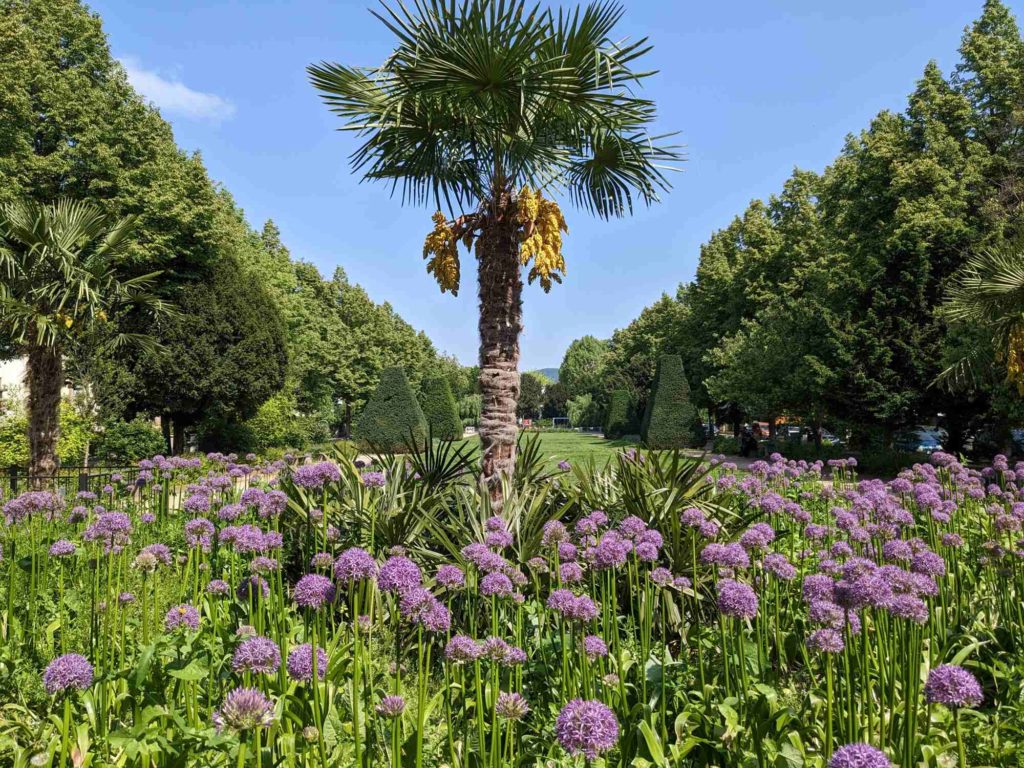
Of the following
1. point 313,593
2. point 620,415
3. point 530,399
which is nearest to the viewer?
point 313,593

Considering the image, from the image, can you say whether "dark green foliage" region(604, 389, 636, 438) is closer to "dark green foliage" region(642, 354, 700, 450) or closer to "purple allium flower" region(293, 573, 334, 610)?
"dark green foliage" region(642, 354, 700, 450)

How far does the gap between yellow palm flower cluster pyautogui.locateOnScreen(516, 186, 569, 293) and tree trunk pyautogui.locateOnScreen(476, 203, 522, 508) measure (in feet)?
0.68

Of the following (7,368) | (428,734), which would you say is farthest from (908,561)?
(7,368)

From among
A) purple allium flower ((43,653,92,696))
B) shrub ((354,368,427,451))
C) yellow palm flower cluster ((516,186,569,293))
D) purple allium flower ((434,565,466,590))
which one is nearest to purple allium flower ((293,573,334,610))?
purple allium flower ((434,565,466,590))

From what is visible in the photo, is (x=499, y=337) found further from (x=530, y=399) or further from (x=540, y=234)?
A: (x=530, y=399)

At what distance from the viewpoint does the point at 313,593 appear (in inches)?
93.0

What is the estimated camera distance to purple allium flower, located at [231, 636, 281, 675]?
1.96 metres

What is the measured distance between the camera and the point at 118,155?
18.1m

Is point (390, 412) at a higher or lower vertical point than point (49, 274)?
lower

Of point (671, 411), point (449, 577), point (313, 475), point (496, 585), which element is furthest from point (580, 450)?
point (496, 585)

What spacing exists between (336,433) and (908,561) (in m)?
49.8

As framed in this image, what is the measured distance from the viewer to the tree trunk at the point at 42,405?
10.1 meters

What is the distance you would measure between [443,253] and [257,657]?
5223mm

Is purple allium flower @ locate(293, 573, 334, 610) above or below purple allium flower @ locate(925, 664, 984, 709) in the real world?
above
